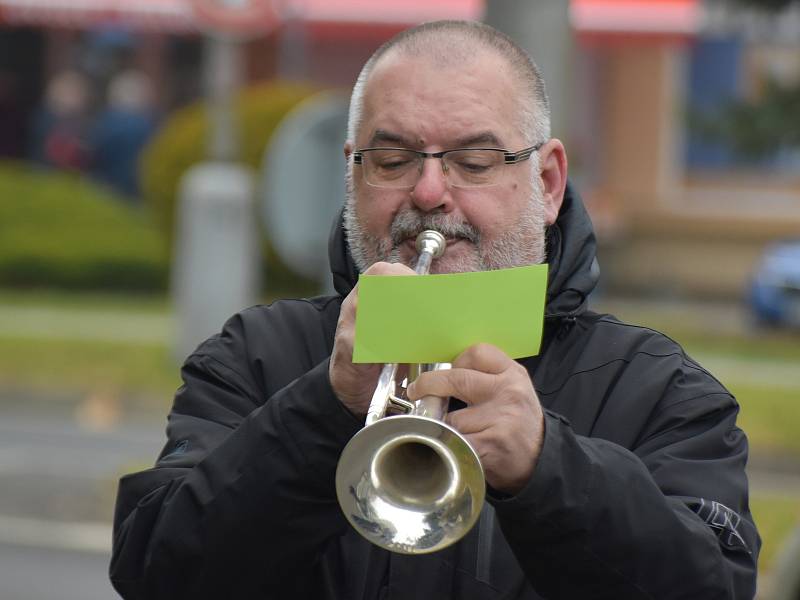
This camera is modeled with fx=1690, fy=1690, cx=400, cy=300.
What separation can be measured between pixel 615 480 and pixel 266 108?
14.4m

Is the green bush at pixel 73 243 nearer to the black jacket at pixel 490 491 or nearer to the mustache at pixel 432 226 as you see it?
the black jacket at pixel 490 491

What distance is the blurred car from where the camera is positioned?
15.5m

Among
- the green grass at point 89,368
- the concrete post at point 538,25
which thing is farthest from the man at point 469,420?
the green grass at point 89,368

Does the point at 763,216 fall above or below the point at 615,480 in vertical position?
below

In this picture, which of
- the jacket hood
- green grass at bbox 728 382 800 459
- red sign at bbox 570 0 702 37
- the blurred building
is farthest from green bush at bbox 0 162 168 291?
the jacket hood

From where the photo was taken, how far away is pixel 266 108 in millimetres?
16453

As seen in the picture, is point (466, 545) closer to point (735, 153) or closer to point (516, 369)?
point (516, 369)

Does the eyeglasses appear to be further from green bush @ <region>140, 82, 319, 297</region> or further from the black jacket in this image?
green bush @ <region>140, 82, 319, 297</region>

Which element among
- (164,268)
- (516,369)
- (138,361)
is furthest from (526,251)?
(164,268)

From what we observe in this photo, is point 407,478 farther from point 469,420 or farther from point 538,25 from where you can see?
point 538,25

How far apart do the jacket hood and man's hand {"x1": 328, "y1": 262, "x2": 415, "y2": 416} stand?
1.24 feet

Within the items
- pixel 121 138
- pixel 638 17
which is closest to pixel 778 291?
pixel 638 17

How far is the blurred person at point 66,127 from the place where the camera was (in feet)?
65.3

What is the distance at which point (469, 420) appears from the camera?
219 centimetres
